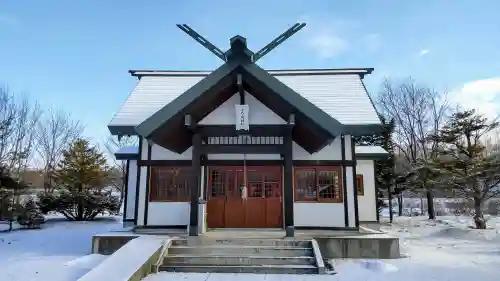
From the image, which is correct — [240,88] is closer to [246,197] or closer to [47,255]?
[246,197]

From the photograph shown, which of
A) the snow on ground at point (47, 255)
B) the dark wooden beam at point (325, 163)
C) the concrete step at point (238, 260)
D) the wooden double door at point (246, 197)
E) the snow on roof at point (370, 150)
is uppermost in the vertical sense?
the snow on roof at point (370, 150)

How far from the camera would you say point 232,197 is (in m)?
10.2

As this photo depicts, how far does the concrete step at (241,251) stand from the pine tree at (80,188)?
1134 centimetres

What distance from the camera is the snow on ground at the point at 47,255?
6.65 meters

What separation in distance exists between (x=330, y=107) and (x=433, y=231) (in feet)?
22.4

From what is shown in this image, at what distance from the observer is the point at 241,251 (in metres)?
7.65

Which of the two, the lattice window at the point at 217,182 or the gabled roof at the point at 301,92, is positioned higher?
the gabled roof at the point at 301,92

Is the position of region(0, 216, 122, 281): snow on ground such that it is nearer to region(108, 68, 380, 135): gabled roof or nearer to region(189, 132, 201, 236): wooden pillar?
region(189, 132, 201, 236): wooden pillar

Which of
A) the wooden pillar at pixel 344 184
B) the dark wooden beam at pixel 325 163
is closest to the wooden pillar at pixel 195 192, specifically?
the dark wooden beam at pixel 325 163

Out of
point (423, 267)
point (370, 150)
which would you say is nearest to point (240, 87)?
point (423, 267)

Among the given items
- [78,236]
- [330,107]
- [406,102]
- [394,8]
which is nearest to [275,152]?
[330,107]

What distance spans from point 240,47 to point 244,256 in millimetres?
4747

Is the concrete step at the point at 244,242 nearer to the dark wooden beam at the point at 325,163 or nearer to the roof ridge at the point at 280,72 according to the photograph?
the dark wooden beam at the point at 325,163

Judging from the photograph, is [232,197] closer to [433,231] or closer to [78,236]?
[78,236]
